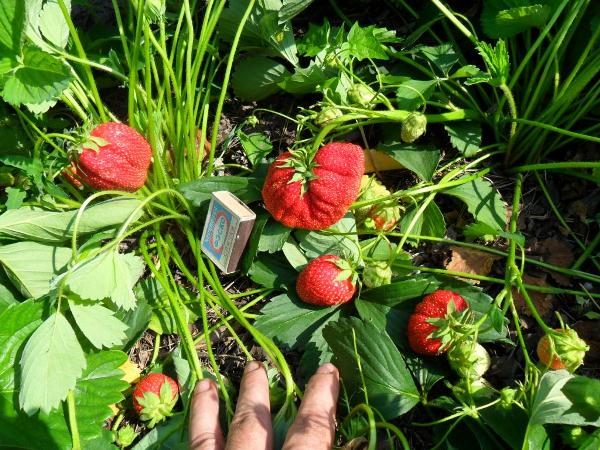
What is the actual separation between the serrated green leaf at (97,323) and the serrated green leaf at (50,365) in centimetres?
2

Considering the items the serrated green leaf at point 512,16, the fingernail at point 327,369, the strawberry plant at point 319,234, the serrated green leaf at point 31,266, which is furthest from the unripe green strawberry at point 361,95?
the serrated green leaf at point 31,266

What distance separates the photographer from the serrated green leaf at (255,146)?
51.0 inches

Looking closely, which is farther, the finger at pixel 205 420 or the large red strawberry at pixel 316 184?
the large red strawberry at pixel 316 184

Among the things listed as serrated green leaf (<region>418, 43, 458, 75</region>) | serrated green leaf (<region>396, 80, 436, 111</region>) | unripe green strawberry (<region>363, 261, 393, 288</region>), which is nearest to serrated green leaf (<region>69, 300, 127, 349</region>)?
unripe green strawberry (<region>363, 261, 393, 288</region>)

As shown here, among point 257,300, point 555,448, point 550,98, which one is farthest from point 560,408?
point 550,98

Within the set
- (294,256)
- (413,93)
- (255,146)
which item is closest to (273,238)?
(294,256)

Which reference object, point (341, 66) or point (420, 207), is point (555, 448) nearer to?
point (420, 207)

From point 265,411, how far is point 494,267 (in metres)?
0.55

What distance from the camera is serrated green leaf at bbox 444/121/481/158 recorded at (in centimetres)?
119

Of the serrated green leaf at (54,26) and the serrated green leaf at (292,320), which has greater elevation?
the serrated green leaf at (54,26)

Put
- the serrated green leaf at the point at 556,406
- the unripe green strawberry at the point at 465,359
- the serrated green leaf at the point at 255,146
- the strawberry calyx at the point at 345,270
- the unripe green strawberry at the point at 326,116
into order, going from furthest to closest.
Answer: the serrated green leaf at the point at 255,146 < the unripe green strawberry at the point at 326,116 < the strawberry calyx at the point at 345,270 < the unripe green strawberry at the point at 465,359 < the serrated green leaf at the point at 556,406

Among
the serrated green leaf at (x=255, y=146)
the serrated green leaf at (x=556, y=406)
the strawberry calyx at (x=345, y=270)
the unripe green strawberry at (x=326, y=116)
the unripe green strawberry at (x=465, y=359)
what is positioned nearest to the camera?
the serrated green leaf at (x=556, y=406)

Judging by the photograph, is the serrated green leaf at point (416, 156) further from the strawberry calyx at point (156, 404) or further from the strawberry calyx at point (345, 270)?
the strawberry calyx at point (156, 404)

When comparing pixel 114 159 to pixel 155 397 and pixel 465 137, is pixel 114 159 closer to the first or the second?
pixel 155 397
